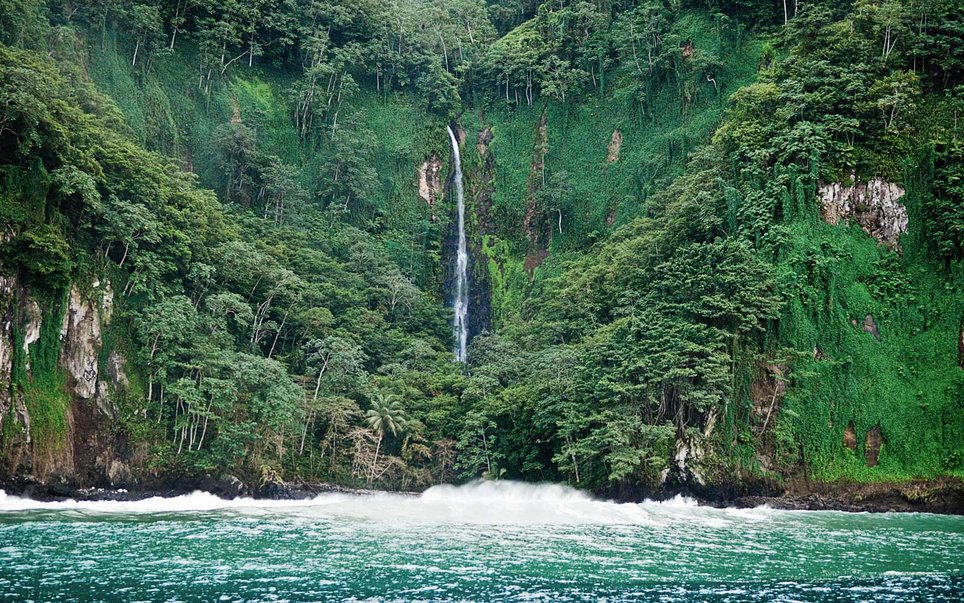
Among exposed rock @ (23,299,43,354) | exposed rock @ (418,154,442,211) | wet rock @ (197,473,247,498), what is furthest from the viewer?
exposed rock @ (418,154,442,211)

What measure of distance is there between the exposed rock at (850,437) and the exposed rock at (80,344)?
116ft

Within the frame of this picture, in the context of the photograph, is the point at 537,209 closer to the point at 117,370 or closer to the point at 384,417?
the point at 384,417

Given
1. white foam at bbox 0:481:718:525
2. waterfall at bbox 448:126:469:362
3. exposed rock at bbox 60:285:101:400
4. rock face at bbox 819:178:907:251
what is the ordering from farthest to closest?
1. waterfall at bbox 448:126:469:362
2. rock face at bbox 819:178:907:251
3. exposed rock at bbox 60:285:101:400
4. white foam at bbox 0:481:718:525

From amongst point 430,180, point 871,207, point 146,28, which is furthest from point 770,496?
point 146,28

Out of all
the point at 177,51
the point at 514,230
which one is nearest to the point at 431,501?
the point at 514,230

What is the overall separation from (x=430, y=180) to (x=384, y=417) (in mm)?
30429

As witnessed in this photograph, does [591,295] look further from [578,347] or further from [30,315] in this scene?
[30,315]

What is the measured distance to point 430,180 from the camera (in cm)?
7062

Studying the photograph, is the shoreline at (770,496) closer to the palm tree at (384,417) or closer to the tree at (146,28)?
the palm tree at (384,417)

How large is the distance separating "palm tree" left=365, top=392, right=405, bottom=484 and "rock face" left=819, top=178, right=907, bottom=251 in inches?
991

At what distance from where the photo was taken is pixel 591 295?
51.7m

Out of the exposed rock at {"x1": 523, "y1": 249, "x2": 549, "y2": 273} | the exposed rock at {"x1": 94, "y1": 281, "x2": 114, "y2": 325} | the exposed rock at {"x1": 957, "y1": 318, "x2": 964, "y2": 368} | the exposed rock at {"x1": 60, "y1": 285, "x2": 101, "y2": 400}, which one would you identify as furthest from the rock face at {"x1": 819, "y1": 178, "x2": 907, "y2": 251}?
the exposed rock at {"x1": 60, "y1": 285, "x2": 101, "y2": 400}

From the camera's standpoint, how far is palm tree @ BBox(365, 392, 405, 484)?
4488 centimetres

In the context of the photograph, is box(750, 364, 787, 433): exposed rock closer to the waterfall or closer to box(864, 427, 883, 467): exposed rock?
box(864, 427, 883, 467): exposed rock
